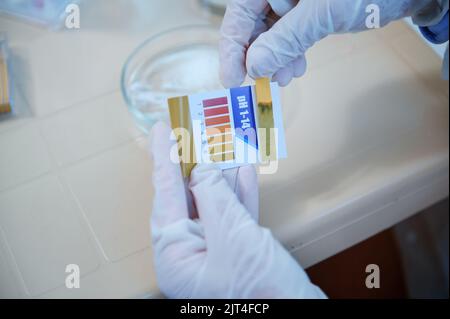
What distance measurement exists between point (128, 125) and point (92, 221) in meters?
0.19

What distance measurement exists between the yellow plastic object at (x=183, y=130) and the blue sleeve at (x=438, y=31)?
426 millimetres

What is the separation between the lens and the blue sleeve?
0.69 meters

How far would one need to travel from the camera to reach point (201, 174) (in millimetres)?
606

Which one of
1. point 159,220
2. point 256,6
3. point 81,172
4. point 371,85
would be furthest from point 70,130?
point 371,85

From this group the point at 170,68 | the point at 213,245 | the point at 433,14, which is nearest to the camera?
the point at 213,245

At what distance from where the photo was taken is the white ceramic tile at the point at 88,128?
29.4 inches

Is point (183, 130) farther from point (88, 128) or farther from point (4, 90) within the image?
point (4, 90)

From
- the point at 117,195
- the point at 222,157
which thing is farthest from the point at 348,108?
the point at 117,195

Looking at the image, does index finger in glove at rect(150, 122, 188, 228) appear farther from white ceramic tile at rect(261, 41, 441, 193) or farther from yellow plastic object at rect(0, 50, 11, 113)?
yellow plastic object at rect(0, 50, 11, 113)

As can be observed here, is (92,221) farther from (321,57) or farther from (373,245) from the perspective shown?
(373,245)

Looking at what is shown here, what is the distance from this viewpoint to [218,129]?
596 mm

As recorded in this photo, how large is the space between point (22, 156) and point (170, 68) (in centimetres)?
32

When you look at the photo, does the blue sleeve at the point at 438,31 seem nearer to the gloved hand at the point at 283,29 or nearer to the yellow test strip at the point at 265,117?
the gloved hand at the point at 283,29
